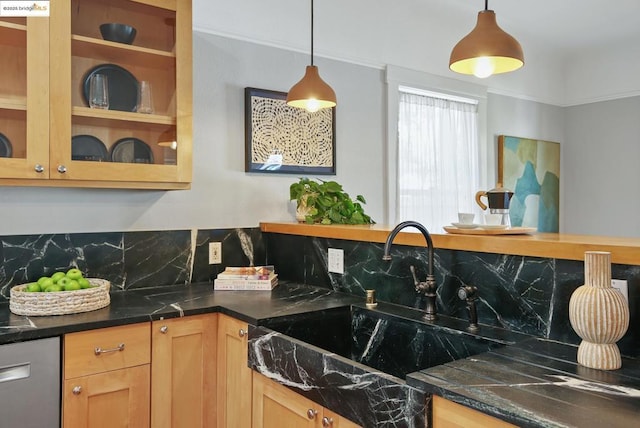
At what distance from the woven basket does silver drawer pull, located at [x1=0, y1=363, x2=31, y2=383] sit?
0.25m

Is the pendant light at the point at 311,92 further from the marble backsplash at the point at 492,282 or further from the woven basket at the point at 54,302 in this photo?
the woven basket at the point at 54,302

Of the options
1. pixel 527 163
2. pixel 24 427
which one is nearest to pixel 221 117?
pixel 24 427

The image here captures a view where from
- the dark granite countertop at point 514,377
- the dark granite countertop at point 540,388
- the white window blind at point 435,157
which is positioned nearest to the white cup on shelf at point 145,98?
the dark granite countertop at point 514,377

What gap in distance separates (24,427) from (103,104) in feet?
4.18

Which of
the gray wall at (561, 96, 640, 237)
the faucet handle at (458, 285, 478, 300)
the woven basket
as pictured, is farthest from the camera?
the gray wall at (561, 96, 640, 237)

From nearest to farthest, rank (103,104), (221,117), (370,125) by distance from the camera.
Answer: (103,104) < (221,117) < (370,125)

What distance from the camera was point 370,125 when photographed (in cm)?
342

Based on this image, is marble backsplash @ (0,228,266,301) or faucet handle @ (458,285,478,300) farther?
marble backsplash @ (0,228,266,301)

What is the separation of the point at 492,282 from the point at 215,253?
1537mm

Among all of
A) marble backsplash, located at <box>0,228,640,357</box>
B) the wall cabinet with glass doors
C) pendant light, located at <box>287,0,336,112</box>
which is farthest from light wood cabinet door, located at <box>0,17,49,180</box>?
pendant light, located at <box>287,0,336,112</box>

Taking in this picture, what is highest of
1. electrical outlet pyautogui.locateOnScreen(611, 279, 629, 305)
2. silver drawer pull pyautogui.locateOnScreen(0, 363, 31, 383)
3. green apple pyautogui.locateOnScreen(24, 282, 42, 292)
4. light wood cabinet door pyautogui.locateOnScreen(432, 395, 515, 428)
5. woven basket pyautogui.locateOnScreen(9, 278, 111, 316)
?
electrical outlet pyautogui.locateOnScreen(611, 279, 629, 305)

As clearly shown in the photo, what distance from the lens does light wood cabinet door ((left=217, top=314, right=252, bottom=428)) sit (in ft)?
6.36

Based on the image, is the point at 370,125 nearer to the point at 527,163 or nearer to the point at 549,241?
the point at 527,163

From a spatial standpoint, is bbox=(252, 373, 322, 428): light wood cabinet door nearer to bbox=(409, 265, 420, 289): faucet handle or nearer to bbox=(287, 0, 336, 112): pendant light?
bbox=(409, 265, 420, 289): faucet handle
